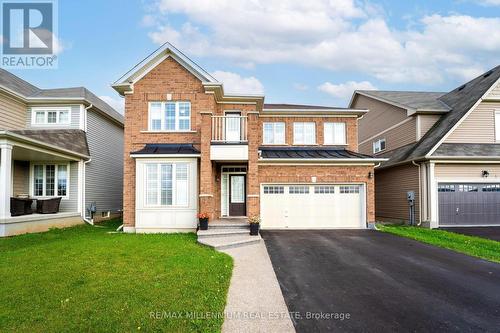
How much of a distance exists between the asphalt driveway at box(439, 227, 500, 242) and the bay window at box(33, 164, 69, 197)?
18.3m

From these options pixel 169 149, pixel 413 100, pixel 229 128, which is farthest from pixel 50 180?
pixel 413 100

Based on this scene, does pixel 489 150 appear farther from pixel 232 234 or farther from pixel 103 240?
pixel 103 240

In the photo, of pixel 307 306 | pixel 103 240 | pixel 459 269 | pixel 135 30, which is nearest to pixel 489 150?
pixel 459 269

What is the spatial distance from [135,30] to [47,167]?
803 centimetres

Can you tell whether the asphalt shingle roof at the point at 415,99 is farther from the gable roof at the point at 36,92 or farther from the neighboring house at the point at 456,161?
the gable roof at the point at 36,92

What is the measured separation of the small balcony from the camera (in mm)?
11789

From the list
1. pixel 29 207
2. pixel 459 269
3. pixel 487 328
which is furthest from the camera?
pixel 29 207

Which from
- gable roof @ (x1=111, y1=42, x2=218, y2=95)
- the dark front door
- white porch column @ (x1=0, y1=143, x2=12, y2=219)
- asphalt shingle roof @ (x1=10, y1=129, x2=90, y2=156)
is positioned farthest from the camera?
the dark front door

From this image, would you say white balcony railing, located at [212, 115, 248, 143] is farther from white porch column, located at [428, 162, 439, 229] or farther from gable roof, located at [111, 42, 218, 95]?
white porch column, located at [428, 162, 439, 229]

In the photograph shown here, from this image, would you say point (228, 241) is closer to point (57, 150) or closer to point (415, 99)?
point (57, 150)

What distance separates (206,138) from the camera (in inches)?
460

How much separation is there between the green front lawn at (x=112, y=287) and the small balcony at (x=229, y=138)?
4047 millimetres

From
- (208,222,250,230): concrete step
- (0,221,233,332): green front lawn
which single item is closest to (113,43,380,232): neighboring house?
(208,222,250,230): concrete step

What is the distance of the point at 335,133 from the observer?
1561 centimetres
